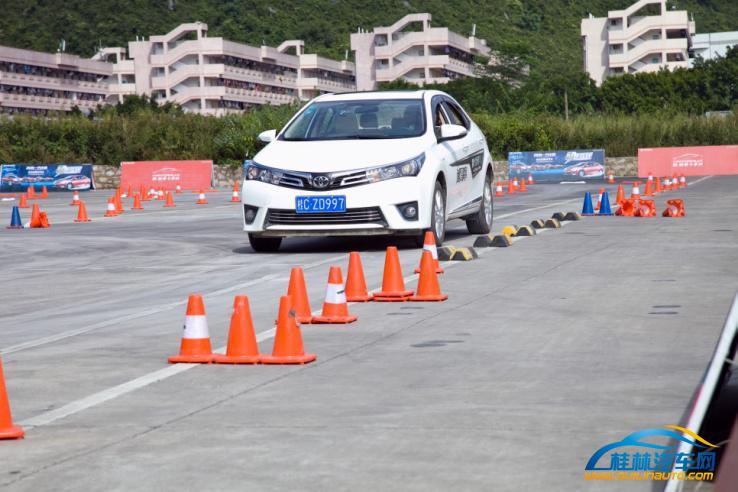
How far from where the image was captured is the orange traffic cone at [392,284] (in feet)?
35.6

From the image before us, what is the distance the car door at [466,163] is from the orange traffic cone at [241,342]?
8.78 m

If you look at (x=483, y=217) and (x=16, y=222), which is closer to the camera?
(x=483, y=217)

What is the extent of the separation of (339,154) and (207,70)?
5162 inches

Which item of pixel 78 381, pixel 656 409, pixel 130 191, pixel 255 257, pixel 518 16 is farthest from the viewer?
pixel 518 16

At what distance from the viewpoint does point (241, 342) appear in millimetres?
7832

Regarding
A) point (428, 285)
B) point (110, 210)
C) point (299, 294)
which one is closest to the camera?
point (299, 294)

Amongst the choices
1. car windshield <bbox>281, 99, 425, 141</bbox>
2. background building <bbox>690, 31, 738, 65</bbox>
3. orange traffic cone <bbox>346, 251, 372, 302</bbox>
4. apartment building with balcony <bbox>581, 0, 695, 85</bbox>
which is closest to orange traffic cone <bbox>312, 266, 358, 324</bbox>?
orange traffic cone <bbox>346, 251, 372, 302</bbox>

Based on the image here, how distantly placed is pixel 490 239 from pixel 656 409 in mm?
9789

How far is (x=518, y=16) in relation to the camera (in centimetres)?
16775

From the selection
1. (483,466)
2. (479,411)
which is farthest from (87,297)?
(483,466)

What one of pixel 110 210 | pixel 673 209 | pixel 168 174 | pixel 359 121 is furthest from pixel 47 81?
pixel 359 121

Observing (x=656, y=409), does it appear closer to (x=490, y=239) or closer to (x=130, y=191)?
(x=490, y=239)

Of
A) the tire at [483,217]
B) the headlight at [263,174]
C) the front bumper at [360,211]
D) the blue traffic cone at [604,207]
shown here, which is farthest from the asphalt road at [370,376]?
the blue traffic cone at [604,207]

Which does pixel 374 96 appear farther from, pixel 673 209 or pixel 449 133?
pixel 673 209
